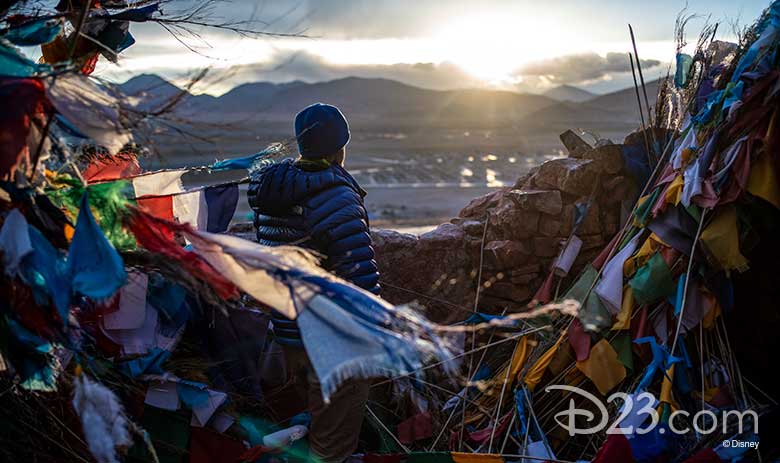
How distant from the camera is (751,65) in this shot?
11.6ft

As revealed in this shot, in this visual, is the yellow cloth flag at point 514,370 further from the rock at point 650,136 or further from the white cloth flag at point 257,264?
the white cloth flag at point 257,264

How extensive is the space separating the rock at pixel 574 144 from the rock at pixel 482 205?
55 centimetres

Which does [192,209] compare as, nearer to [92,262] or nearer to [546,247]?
[92,262]

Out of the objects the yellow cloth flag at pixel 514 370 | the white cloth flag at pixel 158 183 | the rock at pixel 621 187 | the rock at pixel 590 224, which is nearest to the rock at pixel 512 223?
the rock at pixel 590 224

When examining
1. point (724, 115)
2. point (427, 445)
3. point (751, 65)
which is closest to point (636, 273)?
point (724, 115)

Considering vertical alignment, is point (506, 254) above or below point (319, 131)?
below

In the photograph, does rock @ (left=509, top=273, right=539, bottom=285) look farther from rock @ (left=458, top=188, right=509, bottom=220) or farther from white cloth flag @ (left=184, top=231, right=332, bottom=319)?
white cloth flag @ (left=184, top=231, right=332, bottom=319)

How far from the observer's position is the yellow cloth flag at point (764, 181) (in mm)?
3275

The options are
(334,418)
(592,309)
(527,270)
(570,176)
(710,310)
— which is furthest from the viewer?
(527,270)

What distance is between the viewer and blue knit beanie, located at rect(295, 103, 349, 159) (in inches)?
123

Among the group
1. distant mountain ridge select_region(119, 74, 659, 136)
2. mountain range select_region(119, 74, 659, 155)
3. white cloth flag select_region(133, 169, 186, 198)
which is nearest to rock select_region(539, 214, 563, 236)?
white cloth flag select_region(133, 169, 186, 198)

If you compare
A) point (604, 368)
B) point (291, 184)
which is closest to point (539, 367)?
point (604, 368)

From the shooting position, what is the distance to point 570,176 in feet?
15.9

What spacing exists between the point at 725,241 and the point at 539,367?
112cm
